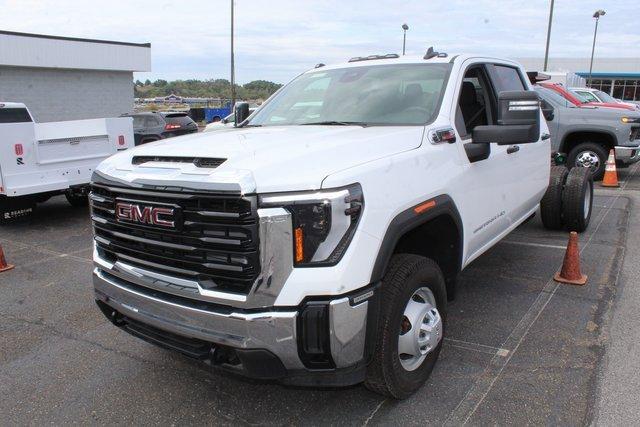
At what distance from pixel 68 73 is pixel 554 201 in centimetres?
2825

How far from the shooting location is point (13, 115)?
9.36m

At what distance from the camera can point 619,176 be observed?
12.4 metres

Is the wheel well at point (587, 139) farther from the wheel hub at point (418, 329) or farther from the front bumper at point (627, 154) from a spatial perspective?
the wheel hub at point (418, 329)

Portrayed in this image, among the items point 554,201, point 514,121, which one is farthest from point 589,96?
point 514,121

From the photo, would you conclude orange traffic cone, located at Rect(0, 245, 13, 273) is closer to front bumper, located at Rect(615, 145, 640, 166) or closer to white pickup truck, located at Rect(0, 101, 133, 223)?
white pickup truck, located at Rect(0, 101, 133, 223)

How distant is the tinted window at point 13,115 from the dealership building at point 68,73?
18.6 metres

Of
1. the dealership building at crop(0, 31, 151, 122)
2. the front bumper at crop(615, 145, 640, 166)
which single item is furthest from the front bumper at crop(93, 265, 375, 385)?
the dealership building at crop(0, 31, 151, 122)

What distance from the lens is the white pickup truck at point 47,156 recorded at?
766cm

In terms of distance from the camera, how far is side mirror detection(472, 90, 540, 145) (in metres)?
3.33

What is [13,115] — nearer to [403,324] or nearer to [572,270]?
[403,324]

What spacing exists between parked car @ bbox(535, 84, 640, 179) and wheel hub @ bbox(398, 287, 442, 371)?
8.61 m

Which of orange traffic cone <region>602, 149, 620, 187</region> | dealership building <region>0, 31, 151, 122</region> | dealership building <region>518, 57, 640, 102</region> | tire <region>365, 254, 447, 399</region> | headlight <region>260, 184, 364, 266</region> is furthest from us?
dealership building <region>518, 57, 640, 102</region>

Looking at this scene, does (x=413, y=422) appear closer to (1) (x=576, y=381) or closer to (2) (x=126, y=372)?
(1) (x=576, y=381)

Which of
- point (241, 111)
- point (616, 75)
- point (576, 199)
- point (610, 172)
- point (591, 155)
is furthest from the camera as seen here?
point (616, 75)
